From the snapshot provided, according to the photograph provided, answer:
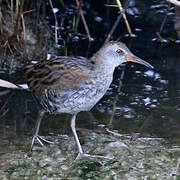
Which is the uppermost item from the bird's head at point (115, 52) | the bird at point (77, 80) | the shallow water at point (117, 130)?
the bird's head at point (115, 52)

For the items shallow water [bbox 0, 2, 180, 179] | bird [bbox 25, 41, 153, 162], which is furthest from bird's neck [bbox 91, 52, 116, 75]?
shallow water [bbox 0, 2, 180, 179]

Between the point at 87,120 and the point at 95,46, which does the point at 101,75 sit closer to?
the point at 87,120

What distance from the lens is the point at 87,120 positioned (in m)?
4.14

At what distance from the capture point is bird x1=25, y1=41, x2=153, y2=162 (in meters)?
3.43

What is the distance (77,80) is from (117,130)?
2.46ft

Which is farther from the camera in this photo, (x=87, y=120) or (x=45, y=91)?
(x=87, y=120)

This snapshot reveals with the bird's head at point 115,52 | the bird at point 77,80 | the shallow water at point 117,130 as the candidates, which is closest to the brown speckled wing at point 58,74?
the bird at point 77,80

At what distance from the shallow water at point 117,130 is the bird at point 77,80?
0.17 m

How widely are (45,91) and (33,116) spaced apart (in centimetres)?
64

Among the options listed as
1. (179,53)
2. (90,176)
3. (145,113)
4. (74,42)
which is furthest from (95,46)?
(90,176)

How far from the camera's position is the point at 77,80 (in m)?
3.45

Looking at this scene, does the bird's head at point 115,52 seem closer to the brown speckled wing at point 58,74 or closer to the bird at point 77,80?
the bird at point 77,80

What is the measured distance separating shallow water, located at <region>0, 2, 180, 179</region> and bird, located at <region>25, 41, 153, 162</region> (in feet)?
0.55

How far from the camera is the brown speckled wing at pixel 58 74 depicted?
3463 millimetres
